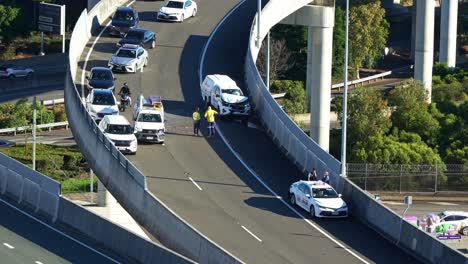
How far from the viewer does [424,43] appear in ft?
336

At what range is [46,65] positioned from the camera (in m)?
121

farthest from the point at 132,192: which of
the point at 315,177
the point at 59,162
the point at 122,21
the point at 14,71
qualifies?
the point at 14,71

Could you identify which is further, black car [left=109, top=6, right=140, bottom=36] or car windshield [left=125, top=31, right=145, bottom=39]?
black car [left=109, top=6, right=140, bottom=36]

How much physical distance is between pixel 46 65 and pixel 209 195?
67.3 metres

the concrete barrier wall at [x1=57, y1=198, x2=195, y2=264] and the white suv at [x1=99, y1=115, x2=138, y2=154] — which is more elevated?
the white suv at [x1=99, y1=115, x2=138, y2=154]

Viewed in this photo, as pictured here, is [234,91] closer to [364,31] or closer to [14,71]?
[364,31]

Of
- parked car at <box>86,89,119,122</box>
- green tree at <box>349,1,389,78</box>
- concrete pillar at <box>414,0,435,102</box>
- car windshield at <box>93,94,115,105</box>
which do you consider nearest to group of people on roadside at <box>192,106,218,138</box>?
parked car at <box>86,89,119,122</box>

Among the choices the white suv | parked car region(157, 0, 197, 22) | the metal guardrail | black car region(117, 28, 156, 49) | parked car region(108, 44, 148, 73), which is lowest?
the metal guardrail

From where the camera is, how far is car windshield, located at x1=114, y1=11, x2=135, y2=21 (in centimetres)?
8078

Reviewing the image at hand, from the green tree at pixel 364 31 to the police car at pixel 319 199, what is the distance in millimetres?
58218

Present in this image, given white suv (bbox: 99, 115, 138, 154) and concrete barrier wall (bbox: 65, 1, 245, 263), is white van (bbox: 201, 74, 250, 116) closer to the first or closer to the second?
white suv (bbox: 99, 115, 138, 154)

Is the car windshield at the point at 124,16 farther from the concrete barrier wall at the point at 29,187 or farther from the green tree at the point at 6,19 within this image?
the green tree at the point at 6,19

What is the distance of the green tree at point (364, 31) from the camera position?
112125 mm

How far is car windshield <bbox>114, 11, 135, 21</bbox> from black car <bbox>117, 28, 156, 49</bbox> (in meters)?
2.84
